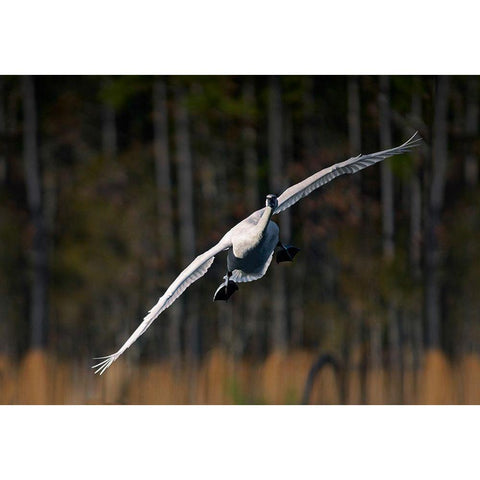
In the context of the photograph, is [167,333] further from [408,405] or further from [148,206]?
[408,405]

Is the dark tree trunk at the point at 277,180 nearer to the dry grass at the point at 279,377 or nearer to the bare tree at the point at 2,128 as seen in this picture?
the dry grass at the point at 279,377

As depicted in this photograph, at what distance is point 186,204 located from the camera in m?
5.98

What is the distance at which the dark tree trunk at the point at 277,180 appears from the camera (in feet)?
19.5

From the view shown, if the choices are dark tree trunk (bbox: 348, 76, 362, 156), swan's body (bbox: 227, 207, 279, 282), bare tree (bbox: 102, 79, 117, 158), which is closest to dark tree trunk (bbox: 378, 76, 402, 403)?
dark tree trunk (bbox: 348, 76, 362, 156)

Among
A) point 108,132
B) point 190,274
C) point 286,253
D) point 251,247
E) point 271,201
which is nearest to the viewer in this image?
point 271,201

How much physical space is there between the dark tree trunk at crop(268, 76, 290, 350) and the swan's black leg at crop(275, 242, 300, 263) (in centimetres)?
40

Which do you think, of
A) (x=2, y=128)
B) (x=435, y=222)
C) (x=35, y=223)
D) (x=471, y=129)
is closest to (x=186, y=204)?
(x=35, y=223)

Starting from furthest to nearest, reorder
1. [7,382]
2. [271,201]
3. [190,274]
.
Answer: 1. [7,382]
2. [190,274]
3. [271,201]

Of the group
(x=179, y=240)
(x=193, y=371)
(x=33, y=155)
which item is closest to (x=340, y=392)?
(x=193, y=371)

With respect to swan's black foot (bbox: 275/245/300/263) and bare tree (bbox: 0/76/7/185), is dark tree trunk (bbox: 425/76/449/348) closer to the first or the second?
swan's black foot (bbox: 275/245/300/263)

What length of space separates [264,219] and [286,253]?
55cm

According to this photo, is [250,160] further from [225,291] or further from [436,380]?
[436,380]

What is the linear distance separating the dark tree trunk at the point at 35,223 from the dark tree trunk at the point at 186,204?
30.2 inches

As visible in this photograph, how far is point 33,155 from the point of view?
5938 mm
